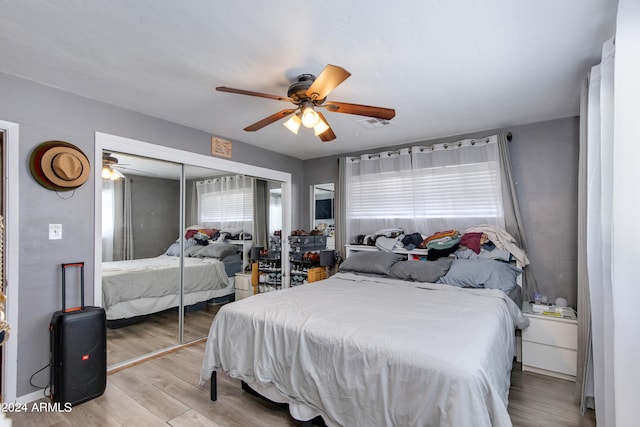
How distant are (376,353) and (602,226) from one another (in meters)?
1.47

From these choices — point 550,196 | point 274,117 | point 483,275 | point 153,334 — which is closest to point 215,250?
point 153,334

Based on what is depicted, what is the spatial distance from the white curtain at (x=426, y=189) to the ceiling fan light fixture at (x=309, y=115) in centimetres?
222

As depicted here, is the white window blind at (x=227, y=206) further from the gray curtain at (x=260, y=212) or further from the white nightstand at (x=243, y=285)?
the white nightstand at (x=243, y=285)

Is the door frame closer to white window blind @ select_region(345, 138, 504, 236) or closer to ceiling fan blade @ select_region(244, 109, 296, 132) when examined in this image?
ceiling fan blade @ select_region(244, 109, 296, 132)

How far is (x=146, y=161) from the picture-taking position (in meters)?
3.26

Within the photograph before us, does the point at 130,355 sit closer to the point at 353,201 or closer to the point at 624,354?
the point at 353,201

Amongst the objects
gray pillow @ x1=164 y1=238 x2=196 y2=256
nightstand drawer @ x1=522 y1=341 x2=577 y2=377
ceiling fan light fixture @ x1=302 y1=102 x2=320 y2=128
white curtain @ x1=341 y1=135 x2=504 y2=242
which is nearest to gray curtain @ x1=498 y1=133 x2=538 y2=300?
white curtain @ x1=341 y1=135 x2=504 y2=242

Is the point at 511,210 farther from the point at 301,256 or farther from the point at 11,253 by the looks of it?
the point at 11,253

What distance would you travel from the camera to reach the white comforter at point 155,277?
2.99 m

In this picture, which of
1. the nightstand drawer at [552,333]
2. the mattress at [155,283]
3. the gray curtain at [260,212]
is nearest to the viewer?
the nightstand drawer at [552,333]

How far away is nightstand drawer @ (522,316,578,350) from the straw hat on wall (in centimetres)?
404

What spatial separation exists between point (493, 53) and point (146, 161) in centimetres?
314

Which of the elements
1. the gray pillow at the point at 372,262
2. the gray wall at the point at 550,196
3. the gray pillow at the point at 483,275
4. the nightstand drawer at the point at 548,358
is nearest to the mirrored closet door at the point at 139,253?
the gray pillow at the point at 372,262

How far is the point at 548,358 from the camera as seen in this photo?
283cm
